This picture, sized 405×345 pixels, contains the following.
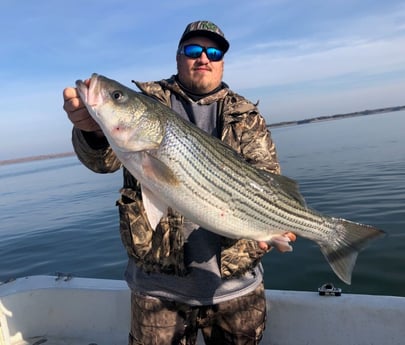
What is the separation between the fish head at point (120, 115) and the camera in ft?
10.4

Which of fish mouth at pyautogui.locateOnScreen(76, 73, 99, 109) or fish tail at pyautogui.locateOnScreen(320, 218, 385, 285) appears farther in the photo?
fish tail at pyautogui.locateOnScreen(320, 218, 385, 285)

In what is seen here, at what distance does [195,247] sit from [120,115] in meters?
1.49

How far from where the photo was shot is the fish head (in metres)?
3.16

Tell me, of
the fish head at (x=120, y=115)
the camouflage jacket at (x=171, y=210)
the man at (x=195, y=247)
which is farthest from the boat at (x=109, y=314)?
the fish head at (x=120, y=115)

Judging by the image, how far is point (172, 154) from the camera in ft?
10.7

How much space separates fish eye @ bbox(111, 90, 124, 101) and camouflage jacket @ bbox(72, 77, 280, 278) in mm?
501

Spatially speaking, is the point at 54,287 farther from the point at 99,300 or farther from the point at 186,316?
the point at 186,316

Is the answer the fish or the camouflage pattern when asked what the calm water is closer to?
the camouflage pattern

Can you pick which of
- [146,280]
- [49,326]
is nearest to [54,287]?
[49,326]

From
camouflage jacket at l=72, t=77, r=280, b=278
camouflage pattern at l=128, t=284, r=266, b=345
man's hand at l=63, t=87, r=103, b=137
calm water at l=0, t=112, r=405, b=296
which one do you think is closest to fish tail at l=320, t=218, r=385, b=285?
camouflage jacket at l=72, t=77, r=280, b=278

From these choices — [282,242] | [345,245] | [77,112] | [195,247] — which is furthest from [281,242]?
[77,112]

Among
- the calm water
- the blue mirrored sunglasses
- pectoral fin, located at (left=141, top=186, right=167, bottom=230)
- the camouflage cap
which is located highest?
the camouflage cap

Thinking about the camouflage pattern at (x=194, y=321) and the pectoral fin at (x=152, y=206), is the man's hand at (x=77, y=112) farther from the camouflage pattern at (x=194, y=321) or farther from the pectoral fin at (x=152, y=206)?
the camouflage pattern at (x=194, y=321)

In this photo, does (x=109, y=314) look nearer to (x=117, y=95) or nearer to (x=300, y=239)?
(x=117, y=95)
